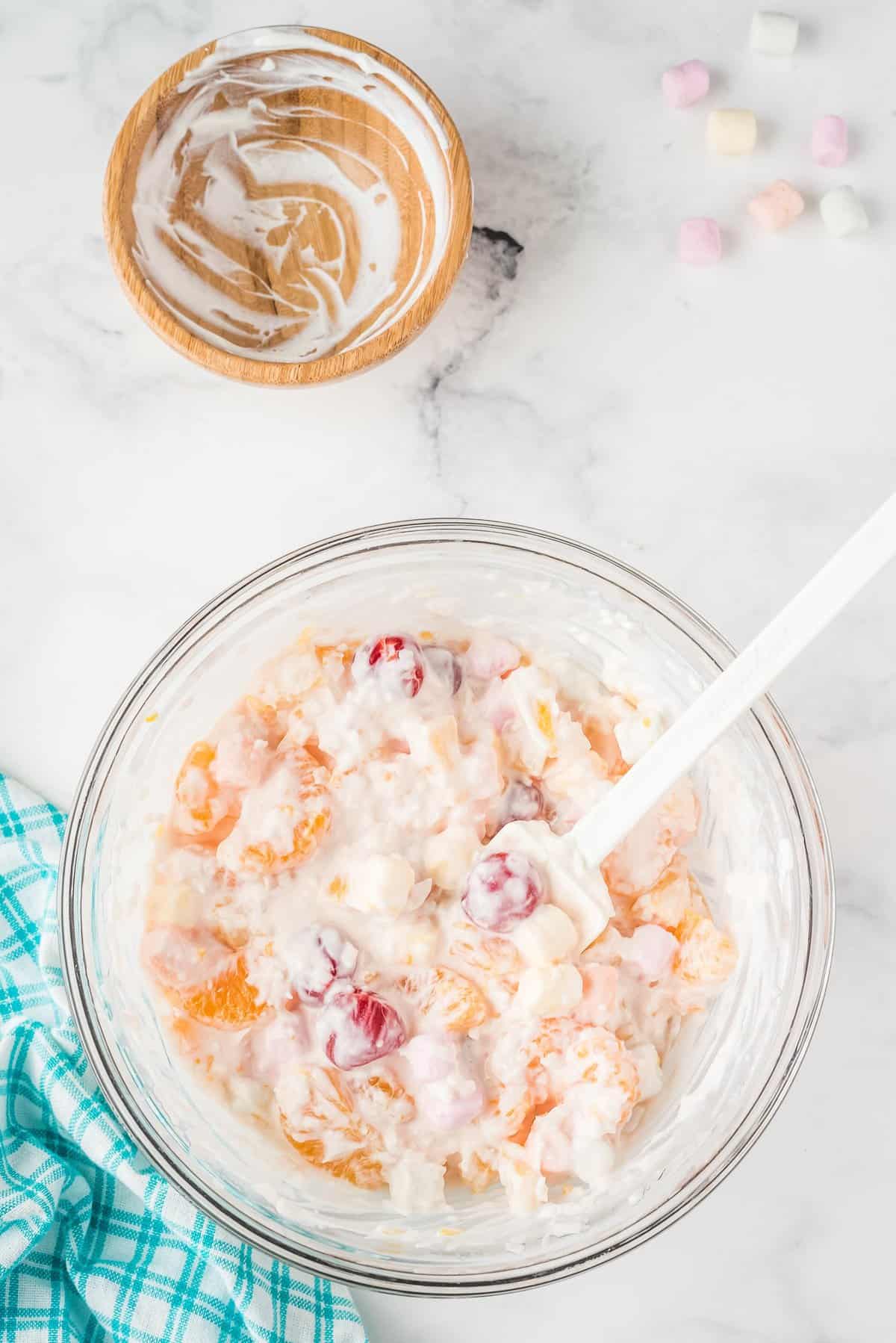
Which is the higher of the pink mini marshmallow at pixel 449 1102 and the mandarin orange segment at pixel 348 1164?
the pink mini marshmallow at pixel 449 1102

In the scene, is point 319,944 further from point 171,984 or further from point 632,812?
point 632,812

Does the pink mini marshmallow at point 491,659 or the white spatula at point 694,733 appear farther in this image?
the pink mini marshmallow at point 491,659

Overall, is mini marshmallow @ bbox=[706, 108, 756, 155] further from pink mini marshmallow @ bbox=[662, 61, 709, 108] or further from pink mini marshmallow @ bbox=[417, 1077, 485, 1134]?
pink mini marshmallow @ bbox=[417, 1077, 485, 1134]

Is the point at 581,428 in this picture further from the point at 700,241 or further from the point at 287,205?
the point at 287,205

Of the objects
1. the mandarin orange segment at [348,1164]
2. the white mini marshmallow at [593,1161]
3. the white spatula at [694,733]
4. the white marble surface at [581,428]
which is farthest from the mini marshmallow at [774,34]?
the mandarin orange segment at [348,1164]

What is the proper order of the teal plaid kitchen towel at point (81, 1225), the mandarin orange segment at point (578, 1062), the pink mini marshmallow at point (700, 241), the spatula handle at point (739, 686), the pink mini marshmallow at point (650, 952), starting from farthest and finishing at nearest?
the pink mini marshmallow at point (700, 241) → the teal plaid kitchen towel at point (81, 1225) → the pink mini marshmallow at point (650, 952) → the mandarin orange segment at point (578, 1062) → the spatula handle at point (739, 686)

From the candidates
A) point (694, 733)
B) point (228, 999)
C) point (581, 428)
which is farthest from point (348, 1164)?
point (581, 428)

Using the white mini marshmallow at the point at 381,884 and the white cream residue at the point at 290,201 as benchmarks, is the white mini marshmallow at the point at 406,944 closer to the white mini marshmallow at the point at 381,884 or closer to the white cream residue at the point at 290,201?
the white mini marshmallow at the point at 381,884

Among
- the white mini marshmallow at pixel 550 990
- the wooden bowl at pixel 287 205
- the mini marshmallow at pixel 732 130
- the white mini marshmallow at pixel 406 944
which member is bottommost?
the white mini marshmallow at pixel 406 944
